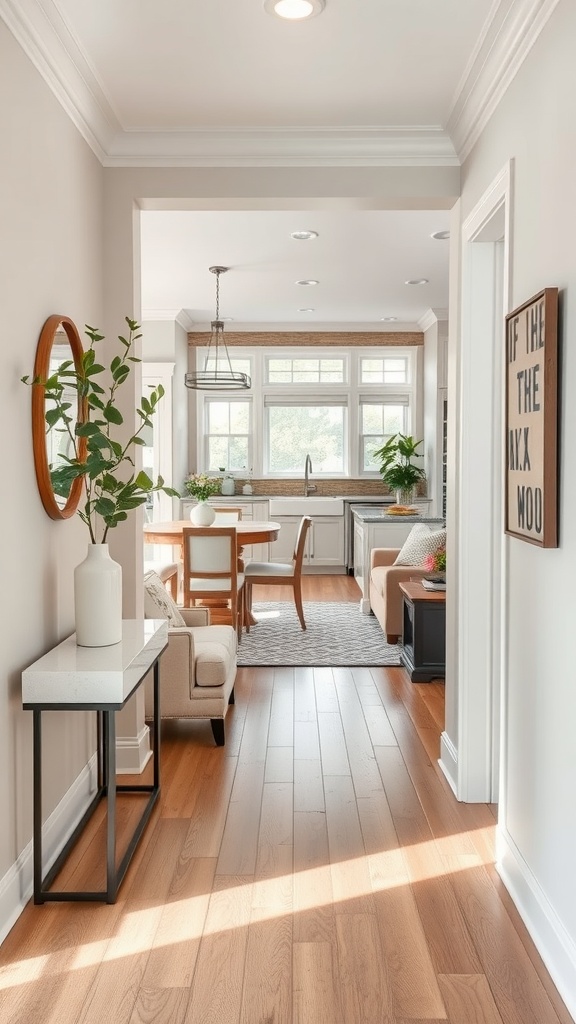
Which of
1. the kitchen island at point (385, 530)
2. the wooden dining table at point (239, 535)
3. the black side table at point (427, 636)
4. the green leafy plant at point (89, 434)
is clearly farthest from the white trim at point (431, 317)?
the green leafy plant at point (89, 434)

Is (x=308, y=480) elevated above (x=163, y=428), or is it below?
below

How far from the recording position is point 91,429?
2.64 meters

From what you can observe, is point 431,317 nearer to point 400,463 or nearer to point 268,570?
point 400,463

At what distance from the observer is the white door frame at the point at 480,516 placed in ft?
10.7

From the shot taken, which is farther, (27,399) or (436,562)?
(436,562)

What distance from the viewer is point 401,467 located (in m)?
8.94

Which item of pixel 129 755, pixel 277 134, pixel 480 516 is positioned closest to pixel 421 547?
pixel 480 516

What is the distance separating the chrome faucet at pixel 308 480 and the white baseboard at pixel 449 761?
5.77 m

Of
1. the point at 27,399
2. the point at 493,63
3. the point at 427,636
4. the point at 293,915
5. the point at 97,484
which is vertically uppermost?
the point at 493,63

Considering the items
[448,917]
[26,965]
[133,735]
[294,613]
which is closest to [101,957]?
[26,965]

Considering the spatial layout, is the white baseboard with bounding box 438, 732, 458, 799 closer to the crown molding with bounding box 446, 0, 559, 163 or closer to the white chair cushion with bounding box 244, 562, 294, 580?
the crown molding with bounding box 446, 0, 559, 163

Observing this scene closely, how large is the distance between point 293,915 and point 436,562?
3.45m

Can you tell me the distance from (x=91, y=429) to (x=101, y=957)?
60.5 inches

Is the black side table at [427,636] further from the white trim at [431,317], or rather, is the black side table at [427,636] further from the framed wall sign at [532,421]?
the white trim at [431,317]
